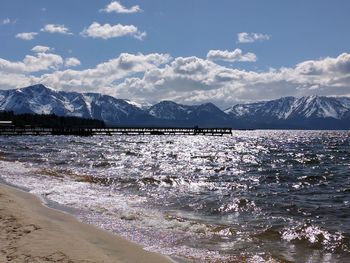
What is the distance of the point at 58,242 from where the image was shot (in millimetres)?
10492

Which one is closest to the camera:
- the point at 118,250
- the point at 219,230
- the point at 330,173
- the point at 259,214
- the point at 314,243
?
the point at 118,250

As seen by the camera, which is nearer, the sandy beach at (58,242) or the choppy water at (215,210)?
the sandy beach at (58,242)

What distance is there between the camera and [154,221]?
51.3 ft

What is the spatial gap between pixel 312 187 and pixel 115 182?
41.5 ft

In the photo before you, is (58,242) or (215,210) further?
(215,210)

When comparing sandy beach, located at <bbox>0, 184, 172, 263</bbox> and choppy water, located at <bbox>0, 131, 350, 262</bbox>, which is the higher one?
sandy beach, located at <bbox>0, 184, 172, 263</bbox>

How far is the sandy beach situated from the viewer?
363 inches

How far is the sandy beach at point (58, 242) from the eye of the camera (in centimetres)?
923

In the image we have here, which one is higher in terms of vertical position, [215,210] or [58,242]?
[58,242]

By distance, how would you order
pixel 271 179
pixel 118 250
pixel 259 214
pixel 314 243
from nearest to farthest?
pixel 118 250, pixel 314 243, pixel 259 214, pixel 271 179

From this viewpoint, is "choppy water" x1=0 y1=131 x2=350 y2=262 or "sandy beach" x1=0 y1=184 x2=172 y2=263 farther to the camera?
"choppy water" x1=0 y1=131 x2=350 y2=262

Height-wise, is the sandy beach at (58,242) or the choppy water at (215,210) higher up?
the sandy beach at (58,242)

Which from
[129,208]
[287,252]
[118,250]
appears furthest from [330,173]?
[118,250]

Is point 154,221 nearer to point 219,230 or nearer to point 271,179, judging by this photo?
point 219,230
